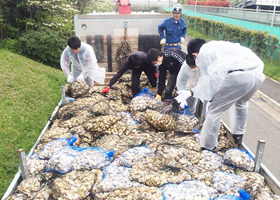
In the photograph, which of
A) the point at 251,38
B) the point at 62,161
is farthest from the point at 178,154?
the point at 251,38

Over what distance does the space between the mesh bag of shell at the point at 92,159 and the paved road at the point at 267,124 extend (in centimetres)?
286

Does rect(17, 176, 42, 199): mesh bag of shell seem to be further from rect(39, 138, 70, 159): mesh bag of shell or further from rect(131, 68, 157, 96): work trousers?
rect(131, 68, 157, 96): work trousers

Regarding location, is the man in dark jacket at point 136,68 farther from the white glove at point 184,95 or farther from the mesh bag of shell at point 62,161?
the mesh bag of shell at point 62,161

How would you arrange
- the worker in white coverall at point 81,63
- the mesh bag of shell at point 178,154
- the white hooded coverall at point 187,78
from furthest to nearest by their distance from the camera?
the worker in white coverall at point 81,63 → the white hooded coverall at point 187,78 → the mesh bag of shell at point 178,154

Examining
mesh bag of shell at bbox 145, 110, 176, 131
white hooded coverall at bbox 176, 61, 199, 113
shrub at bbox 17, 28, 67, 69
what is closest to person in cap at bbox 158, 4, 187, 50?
white hooded coverall at bbox 176, 61, 199, 113

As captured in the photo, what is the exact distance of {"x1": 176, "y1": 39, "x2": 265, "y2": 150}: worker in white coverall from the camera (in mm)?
3141

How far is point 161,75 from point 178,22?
2.23 metres

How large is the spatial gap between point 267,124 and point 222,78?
3.83 m

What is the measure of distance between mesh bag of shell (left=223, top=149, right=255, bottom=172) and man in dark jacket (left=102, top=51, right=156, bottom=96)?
230 centimetres

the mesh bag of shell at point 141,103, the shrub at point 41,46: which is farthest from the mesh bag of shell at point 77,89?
the shrub at point 41,46

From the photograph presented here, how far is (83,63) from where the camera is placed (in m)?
5.27

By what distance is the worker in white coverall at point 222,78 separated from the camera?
10.3 feet

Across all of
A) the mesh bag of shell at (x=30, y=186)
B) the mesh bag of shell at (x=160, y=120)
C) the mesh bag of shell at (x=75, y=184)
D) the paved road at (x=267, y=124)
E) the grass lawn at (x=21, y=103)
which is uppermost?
the mesh bag of shell at (x=160, y=120)

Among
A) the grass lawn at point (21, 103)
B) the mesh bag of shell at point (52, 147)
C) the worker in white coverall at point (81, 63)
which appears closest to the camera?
the mesh bag of shell at point (52, 147)
